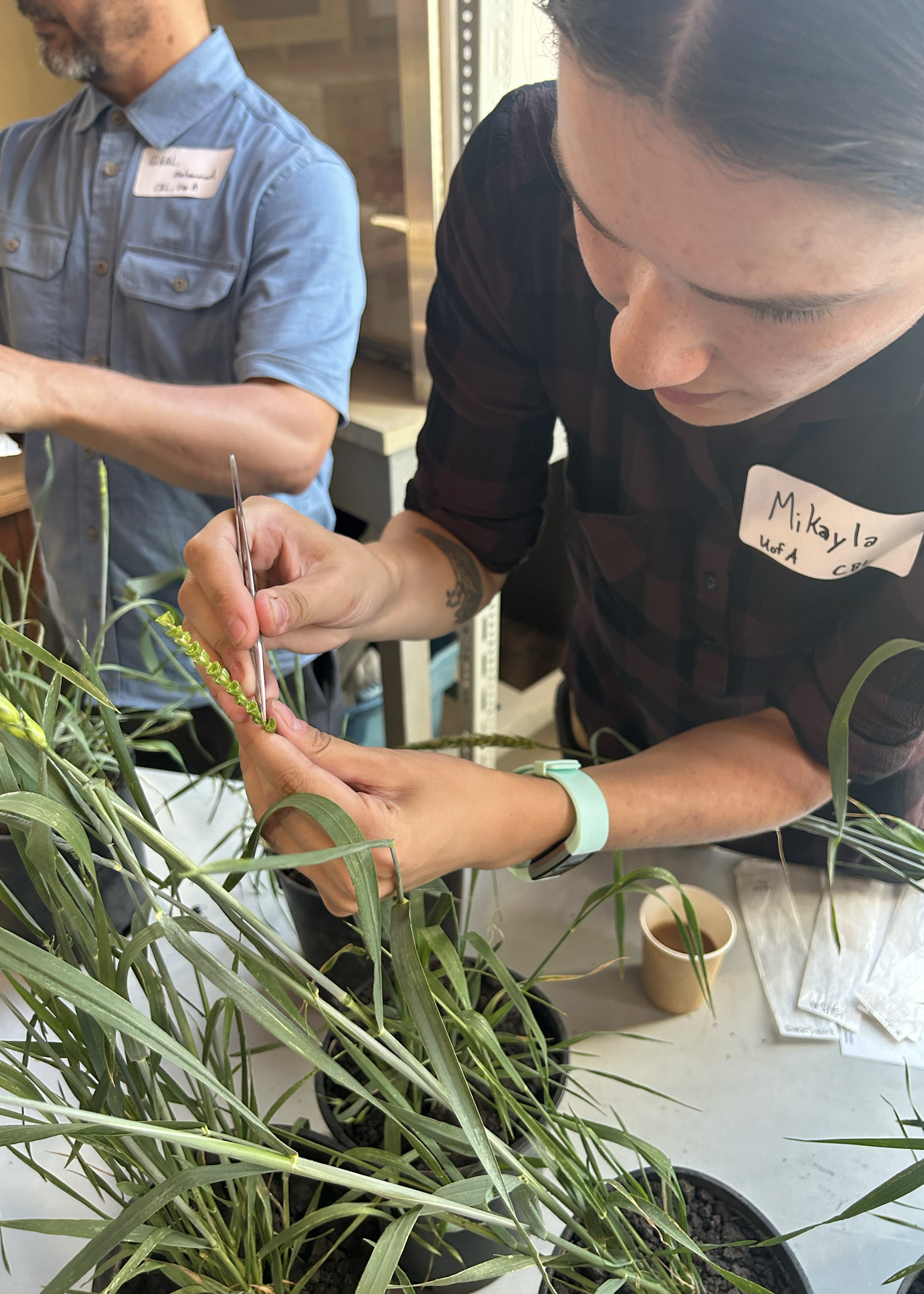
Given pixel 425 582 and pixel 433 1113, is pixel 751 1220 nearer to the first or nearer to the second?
pixel 433 1113

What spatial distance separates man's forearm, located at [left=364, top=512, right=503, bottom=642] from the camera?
785mm

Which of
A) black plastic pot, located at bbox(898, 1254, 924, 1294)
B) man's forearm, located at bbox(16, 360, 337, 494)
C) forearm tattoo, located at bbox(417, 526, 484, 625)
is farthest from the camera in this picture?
man's forearm, located at bbox(16, 360, 337, 494)

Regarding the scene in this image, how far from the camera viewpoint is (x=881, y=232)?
13.4 inches

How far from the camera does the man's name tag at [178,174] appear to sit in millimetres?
1116

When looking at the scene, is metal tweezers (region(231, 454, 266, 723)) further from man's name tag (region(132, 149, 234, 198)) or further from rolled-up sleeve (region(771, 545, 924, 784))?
man's name tag (region(132, 149, 234, 198))

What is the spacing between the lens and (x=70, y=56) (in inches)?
42.4

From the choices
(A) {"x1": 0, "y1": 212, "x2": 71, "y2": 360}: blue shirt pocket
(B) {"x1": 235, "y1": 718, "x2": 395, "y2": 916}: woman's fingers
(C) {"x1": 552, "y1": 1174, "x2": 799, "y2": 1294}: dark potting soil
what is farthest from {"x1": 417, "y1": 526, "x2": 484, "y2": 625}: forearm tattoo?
(A) {"x1": 0, "y1": 212, "x2": 71, "y2": 360}: blue shirt pocket

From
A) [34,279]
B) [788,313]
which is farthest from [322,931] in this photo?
[34,279]

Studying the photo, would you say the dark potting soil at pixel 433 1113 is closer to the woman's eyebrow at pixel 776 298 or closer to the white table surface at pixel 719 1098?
the white table surface at pixel 719 1098

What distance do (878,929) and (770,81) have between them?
0.62 metres

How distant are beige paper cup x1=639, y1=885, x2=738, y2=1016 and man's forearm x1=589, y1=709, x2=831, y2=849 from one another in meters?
0.05

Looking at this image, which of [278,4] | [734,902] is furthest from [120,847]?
[278,4]

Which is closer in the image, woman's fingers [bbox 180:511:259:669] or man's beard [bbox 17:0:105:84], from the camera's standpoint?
woman's fingers [bbox 180:511:259:669]

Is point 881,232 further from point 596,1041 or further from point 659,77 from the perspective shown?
point 596,1041
